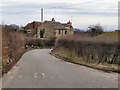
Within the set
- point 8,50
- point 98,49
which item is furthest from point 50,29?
point 98,49

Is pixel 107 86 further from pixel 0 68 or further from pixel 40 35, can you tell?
pixel 40 35

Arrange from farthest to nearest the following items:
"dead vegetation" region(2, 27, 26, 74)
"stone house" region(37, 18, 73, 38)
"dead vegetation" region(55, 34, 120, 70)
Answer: "stone house" region(37, 18, 73, 38)
"dead vegetation" region(55, 34, 120, 70)
"dead vegetation" region(2, 27, 26, 74)

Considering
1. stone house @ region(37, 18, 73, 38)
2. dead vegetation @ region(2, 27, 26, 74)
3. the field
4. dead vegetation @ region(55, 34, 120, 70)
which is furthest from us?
stone house @ region(37, 18, 73, 38)

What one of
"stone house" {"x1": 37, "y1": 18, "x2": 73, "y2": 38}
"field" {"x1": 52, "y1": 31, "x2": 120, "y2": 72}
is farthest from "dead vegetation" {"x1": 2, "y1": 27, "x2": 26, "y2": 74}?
"stone house" {"x1": 37, "y1": 18, "x2": 73, "y2": 38}

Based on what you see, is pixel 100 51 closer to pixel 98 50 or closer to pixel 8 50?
pixel 98 50

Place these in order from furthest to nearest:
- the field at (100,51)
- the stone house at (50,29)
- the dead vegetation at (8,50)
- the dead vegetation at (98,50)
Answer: the stone house at (50,29), the dead vegetation at (98,50), the field at (100,51), the dead vegetation at (8,50)

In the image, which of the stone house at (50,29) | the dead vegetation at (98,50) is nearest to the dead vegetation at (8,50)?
the dead vegetation at (98,50)

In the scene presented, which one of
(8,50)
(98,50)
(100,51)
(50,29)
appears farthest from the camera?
(50,29)

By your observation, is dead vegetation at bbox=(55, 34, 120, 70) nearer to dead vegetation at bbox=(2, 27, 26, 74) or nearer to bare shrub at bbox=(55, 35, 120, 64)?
bare shrub at bbox=(55, 35, 120, 64)

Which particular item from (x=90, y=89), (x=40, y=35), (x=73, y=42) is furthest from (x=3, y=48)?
(x=40, y=35)

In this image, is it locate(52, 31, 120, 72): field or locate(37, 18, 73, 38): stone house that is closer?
locate(52, 31, 120, 72): field

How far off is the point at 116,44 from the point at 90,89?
25.5 feet

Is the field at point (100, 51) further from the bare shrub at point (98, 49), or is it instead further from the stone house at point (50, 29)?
the stone house at point (50, 29)

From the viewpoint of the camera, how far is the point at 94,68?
1684cm
